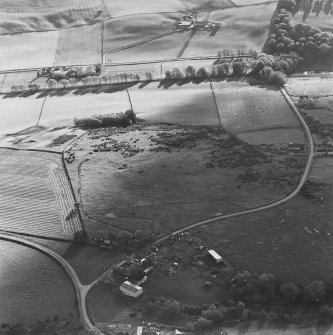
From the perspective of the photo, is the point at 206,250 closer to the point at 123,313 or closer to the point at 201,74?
the point at 123,313

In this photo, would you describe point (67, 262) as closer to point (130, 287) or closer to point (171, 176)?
point (130, 287)

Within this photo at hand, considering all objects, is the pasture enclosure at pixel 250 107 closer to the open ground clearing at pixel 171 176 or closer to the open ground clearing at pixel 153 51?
the open ground clearing at pixel 171 176

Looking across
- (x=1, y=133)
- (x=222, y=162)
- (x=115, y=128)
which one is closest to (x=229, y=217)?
(x=222, y=162)

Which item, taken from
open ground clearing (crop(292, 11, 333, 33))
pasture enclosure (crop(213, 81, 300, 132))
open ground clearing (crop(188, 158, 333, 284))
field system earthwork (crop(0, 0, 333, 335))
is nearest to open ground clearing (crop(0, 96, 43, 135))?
field system earthwork (crop(0, 0, 333, 335))

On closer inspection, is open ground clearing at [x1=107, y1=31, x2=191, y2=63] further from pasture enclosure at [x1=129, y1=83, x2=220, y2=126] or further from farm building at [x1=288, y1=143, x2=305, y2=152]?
farm building at [x1=288, y1=143, x2=305, y2=152]

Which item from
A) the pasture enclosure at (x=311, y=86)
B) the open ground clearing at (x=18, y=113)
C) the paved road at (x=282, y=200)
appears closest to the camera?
the paved road at (x=282, y=200)

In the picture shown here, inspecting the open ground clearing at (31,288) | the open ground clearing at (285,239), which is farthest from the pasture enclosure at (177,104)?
the open ground clearing at (31,288)

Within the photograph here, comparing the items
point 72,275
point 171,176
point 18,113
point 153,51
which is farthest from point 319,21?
point 72,275
